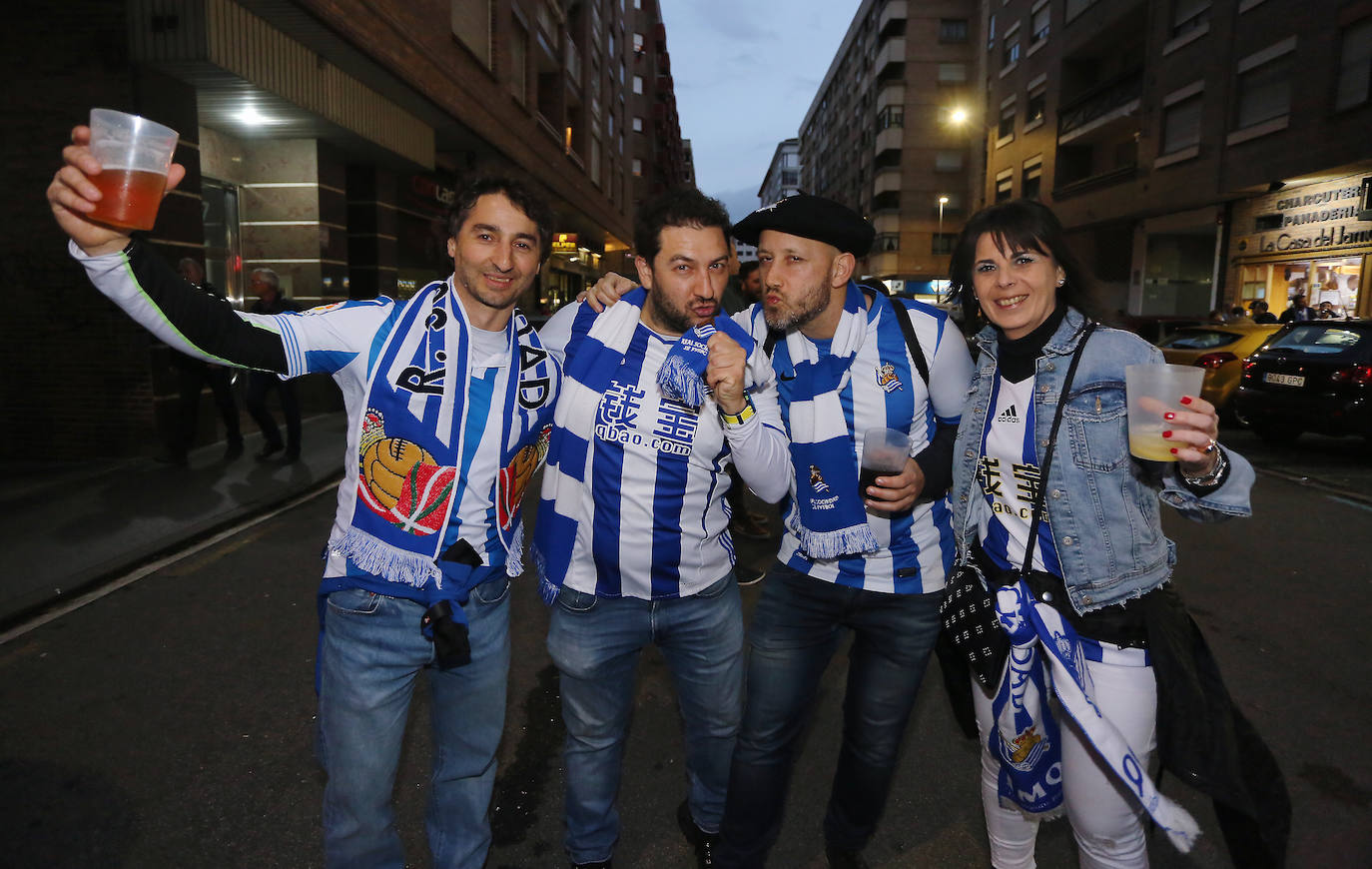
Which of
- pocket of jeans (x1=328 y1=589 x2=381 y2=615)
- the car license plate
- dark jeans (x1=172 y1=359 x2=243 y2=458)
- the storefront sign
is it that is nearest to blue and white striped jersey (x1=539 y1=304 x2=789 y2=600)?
pocket of jeans (x1=328 y1=589 x2=381 y2=615)

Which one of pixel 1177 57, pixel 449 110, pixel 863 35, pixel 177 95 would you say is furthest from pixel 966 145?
pixel 177 95

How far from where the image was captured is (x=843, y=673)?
13.4 feet

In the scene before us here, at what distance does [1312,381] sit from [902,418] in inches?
377

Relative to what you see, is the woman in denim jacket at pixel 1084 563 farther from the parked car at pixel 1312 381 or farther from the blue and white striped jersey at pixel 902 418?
the parked car at pixel 1312 381

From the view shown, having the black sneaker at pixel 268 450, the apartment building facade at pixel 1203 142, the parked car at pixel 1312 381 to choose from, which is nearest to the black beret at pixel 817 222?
the black sneaker at pixel 268 450

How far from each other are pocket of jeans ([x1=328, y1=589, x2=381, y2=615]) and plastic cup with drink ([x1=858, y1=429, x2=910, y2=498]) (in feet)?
4.48

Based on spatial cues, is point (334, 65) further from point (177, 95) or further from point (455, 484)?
point (455, 484)

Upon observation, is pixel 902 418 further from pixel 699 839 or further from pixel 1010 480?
pixel 699 839

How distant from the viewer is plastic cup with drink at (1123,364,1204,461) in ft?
5.99

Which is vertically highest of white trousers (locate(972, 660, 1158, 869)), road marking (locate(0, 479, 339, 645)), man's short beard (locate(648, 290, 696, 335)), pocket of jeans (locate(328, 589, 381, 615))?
man's short beard (locate(648, 290, 696, 335))

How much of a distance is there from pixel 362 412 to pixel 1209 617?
4.98 m

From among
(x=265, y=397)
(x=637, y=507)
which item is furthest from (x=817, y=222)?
(x=265, y=397)

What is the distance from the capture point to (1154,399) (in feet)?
6.14

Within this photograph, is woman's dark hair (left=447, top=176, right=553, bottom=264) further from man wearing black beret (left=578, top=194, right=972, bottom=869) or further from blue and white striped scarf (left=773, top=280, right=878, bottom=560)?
blue and white striped scarf (left=773, top=280, right=878, bottom=560)
